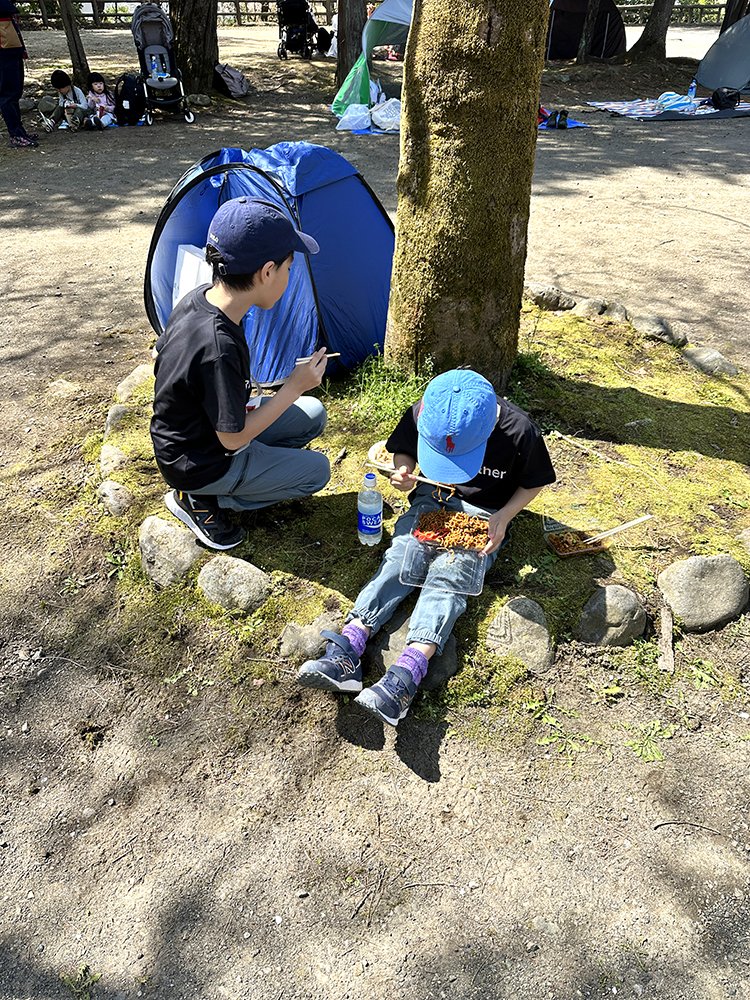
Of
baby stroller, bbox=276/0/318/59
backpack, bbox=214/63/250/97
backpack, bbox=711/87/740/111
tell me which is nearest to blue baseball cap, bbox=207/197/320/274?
backpack, bbox=214/63/250/97

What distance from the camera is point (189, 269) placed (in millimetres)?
4547

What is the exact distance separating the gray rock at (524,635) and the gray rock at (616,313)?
310cm

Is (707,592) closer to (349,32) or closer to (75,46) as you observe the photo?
(349,32)

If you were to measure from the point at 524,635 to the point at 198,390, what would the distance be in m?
1.64

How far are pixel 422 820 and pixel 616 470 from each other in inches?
84.1

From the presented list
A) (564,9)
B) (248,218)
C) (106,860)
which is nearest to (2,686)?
(106,860)

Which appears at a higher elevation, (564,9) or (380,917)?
(564,9)

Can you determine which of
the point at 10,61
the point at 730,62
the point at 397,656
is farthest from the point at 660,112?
the point at 397,656

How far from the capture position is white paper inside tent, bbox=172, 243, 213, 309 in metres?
4.45

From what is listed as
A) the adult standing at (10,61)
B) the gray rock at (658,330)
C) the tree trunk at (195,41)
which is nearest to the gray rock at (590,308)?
the gray rock at (658,330)

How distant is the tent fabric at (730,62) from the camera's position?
14.7 m

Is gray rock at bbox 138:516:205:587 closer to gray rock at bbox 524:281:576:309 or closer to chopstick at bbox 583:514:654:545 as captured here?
chopstick at bbox 583:514:654:545

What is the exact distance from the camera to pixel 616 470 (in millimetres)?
3801

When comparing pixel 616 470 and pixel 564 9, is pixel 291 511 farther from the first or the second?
pixel 564 9
